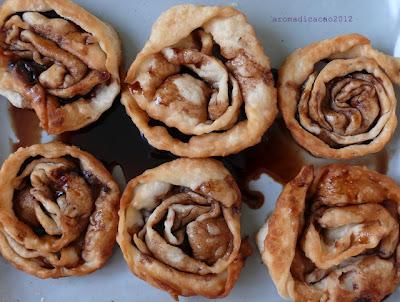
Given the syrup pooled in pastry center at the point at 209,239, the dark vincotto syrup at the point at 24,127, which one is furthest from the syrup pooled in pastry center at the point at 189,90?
the dark vincotto syrup at the point at 24,127

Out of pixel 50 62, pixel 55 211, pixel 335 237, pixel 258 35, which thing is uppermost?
pixel 258 35

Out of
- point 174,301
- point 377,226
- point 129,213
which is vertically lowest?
point 174,301

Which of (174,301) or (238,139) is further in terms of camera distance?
(174,301)

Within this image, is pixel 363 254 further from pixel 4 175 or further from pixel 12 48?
pixel 12 48

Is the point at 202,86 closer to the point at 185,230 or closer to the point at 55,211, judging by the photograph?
the point at 185,230

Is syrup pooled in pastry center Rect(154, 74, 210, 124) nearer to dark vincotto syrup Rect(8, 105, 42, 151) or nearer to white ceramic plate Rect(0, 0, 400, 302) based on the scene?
white ceramic plate Rect(0, 0, 400, 302)

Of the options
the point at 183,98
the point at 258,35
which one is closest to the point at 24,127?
the point at 183,98

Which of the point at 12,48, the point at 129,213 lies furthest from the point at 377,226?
the point at 12,48
